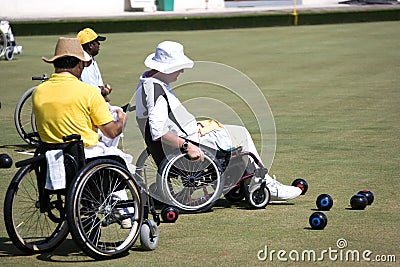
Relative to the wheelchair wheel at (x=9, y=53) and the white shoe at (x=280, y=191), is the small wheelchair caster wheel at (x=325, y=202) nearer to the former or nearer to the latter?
the white shoe at (x=280, y=191)

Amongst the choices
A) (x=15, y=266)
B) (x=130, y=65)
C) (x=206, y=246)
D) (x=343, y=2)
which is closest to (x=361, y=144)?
(x=206, y=246)

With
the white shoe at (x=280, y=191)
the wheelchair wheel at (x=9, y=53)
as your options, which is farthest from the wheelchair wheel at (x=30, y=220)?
the wheelchair wheel at (x=9, y=53)

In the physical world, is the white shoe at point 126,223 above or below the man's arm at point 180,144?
below

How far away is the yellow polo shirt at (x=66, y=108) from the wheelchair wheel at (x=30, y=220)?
27cm

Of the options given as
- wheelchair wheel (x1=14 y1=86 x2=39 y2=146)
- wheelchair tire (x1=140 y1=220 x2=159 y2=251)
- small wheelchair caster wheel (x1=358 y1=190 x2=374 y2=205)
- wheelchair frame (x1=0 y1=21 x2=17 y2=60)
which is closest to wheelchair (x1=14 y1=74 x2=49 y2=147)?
wheelchair wheel (x1=14 y1=86 x2=39 y2=146)

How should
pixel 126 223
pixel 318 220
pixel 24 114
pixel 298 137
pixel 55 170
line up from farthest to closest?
pixel 298 137 → pixel 24 114 → pixel 318 220 → pixel 126 223 → pixel 55 170

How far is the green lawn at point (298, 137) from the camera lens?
5773mm

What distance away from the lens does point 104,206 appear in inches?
220

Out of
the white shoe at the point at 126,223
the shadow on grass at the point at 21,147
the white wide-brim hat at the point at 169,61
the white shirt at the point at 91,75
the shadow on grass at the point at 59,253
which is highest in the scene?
the white wide-brim hat at the point at 169,61

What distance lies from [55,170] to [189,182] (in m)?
1.50

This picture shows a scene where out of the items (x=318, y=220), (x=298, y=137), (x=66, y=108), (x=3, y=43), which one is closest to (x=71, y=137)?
(x=66, y=108)

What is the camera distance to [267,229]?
624 centimetres

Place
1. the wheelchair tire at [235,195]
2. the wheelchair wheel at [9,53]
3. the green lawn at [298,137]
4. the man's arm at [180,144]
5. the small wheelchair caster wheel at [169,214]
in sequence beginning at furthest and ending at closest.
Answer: the wheelchair wheel at [9,53] < the wheelchair tire at [235,195] < the man's arm at [180,144] < the small wheelchair caster wheel at [169,214] < the green lawn at [298,137]

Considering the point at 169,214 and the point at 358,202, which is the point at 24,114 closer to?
the point at 169,214
